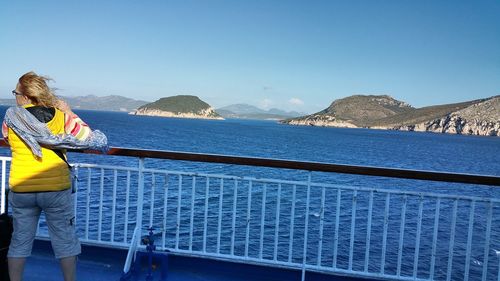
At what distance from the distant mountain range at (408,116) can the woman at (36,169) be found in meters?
151

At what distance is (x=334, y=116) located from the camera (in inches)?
7151

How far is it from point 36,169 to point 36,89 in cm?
46

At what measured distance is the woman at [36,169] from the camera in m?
2.61

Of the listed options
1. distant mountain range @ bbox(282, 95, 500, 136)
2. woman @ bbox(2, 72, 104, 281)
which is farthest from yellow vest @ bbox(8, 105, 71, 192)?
distant mountain range @ bbox(282, 95, 500, 136)

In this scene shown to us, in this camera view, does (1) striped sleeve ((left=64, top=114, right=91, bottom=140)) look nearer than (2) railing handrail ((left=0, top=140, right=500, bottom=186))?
Yes

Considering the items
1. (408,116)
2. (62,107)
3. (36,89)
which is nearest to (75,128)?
(62,107)

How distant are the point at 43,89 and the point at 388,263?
1073 centimetres

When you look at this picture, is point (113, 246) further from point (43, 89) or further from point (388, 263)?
point (388, 263)

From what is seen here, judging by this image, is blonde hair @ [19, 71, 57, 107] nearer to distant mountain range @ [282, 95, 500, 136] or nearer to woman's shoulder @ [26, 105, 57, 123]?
woman's shoulder @ [26, 105, 57, 123]

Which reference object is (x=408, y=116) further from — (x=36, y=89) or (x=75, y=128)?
(x=36, y=89)

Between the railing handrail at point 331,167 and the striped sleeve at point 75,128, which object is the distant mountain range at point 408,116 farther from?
the striped sleeve at point 75,128

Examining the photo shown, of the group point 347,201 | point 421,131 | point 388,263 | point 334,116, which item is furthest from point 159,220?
point 334,116

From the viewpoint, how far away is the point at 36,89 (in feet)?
8.58

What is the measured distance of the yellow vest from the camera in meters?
2.61
